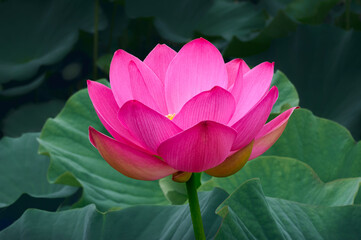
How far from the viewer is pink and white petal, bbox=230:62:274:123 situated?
17.7 inches

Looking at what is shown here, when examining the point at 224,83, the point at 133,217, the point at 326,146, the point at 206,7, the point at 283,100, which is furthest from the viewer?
the point at 206,7

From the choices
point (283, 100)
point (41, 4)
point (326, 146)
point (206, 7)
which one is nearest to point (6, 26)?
point (41, 4)

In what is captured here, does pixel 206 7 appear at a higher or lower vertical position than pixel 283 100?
lower

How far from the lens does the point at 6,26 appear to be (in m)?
1.82

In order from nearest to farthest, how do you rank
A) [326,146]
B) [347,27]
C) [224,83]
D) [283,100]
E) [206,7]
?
[224,83], [326,146], [283,100], [347,27], [206,7]

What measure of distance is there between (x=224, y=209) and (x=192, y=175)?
0.08 m

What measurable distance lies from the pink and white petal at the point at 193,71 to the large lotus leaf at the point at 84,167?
463 millimetres

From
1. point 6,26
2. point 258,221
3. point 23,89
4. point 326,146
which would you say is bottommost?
point 23,89

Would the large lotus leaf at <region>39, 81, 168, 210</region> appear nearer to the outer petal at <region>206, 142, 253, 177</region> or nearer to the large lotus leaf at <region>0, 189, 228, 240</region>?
the large lotus leaf at <region>0, 189, 228, 240</region>

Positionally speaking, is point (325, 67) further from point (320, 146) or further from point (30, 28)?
point (30, 28)

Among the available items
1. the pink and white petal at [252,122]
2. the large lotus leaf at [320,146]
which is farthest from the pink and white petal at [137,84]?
the large lotus leaf at [320,146]

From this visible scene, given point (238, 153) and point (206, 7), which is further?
point (206, 7)

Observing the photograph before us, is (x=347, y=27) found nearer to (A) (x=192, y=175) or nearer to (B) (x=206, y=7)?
(B) (x=206, y=7)

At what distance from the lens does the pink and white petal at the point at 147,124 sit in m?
0.39
